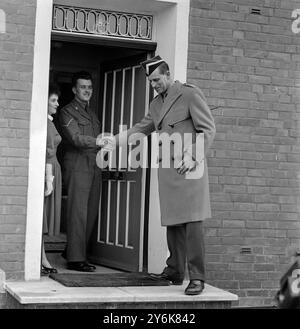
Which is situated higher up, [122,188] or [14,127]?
[14,127]

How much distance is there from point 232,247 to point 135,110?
5.72ft

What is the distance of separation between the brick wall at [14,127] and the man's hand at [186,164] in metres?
1.52

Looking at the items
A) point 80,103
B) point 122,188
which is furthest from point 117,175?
point 80,103

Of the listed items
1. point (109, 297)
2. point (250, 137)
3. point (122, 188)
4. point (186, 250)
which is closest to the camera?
point (109, 297)

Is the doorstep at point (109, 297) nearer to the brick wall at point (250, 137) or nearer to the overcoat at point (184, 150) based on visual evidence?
the overcoat at point (184, 150)

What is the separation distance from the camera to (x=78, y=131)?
784cm

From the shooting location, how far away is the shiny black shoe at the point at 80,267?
7.82 meters

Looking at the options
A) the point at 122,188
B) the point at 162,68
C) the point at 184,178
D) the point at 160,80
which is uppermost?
the point at 162,68

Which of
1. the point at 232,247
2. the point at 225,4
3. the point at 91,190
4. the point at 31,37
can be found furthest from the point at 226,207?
the point at 31,37

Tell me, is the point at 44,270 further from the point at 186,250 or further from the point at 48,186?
the point at 186,250

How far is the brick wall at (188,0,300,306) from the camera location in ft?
24.4

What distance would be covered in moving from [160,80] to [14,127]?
1.41 m

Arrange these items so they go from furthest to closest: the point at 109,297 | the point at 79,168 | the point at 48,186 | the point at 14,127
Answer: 1. the point at 79,168
2. the point at 48,186
3. the point at 14,127
4. the point at 109,297
